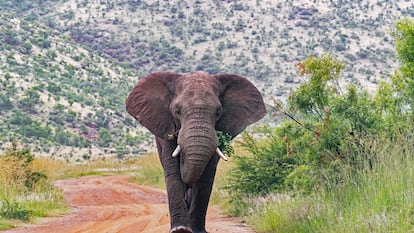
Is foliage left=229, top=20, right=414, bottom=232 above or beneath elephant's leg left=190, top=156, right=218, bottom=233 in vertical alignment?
above

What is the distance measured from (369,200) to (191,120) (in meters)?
2.63

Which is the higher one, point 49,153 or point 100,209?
point 100,209

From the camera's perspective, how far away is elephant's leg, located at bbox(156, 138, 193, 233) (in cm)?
1020

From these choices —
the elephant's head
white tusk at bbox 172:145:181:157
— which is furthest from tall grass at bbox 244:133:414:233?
white tusk at bbox 172:145:181:157

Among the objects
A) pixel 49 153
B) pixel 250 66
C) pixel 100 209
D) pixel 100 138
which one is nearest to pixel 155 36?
pixel 250 66

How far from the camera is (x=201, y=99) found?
33.5ft

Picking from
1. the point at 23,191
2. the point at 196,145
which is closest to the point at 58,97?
the point at 23,191

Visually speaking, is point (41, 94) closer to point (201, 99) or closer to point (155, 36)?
point (155, 36)

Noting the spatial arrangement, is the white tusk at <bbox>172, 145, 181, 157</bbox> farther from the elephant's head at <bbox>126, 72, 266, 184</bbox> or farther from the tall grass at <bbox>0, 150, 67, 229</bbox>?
the tall grass at <bbox>0, 150, 67, 229</bbox>

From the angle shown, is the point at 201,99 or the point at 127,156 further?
the point at 127,156

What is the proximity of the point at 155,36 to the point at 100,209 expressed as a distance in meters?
65.4

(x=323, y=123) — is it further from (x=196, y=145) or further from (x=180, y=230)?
(x=180, y=230)

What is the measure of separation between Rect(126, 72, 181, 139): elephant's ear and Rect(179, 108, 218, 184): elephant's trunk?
110 centimetres

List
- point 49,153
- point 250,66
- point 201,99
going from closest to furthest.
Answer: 1. point 201,99
2. point 49,153
3. point 250,66
